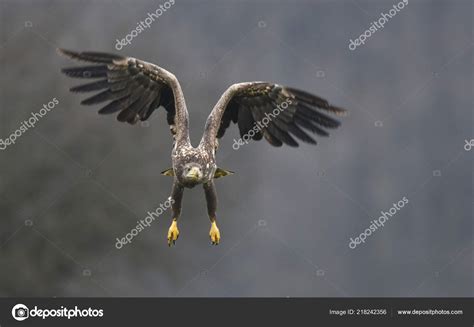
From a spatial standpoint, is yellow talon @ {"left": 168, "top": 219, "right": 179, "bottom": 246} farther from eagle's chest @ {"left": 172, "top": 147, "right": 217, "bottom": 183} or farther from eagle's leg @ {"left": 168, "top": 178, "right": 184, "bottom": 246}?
eagle's chest @ {"left": 172, "top": 147, "right": 217, "bottom": 183}

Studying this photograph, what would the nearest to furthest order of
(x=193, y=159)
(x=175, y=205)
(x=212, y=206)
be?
(x=193, y=159) → (x=175, y=205) → (x=212, y=206)

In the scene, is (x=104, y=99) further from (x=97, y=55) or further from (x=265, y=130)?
(x=265, y=130)

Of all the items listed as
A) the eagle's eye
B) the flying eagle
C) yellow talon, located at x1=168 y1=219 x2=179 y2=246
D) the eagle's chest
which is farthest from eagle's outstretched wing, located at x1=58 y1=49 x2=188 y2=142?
yellow talon, located at x1=168 y1=219 x2=179 y2=246

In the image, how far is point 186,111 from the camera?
13.3 metres

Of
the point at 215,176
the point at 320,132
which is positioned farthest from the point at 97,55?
the point at 320,132

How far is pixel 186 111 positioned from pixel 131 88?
1000 mm

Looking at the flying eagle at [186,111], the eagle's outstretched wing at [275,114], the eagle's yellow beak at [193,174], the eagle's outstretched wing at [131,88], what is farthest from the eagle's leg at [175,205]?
the eagle's outstretched wing at [275,114]

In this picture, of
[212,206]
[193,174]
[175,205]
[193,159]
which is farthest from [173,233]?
[193,159]

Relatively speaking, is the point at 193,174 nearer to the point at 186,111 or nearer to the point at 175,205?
the point at 175,205

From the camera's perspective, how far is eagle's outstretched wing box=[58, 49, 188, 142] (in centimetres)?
1331

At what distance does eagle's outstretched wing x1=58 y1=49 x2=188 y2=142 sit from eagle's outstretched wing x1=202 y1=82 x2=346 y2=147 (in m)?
0.73

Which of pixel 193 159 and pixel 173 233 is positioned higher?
pixel 193 159

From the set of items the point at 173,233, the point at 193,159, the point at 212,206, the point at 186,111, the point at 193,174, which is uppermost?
the point at 186,111

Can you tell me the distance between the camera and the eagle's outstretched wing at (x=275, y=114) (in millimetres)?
13883
